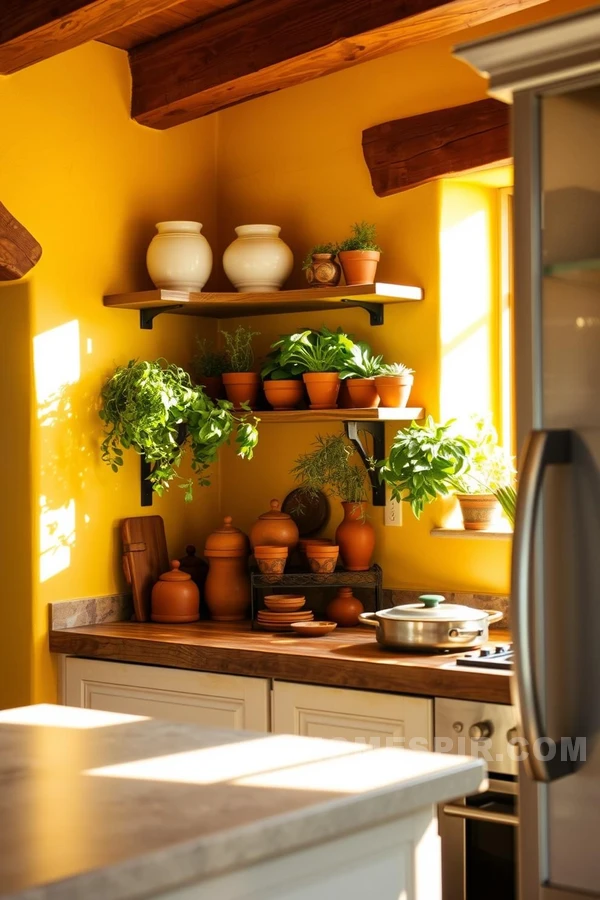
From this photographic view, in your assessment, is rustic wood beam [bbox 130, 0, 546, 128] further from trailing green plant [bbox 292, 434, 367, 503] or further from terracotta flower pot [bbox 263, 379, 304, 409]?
trailing green plant [bbox 292, 434, 367, 503]

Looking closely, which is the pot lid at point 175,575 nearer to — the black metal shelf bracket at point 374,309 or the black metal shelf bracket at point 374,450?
the black metal shelf bracket at point 374,450

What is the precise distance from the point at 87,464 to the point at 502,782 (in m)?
1.69

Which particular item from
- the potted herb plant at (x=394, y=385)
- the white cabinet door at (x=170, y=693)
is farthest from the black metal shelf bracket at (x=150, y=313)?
the white cabinet door at (x=170, y=693)

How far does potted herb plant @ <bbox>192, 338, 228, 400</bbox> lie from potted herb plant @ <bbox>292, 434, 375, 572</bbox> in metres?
0.43

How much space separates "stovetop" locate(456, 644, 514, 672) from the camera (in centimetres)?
293

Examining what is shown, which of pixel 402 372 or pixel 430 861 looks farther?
pixel 402 372

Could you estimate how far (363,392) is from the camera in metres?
3.68

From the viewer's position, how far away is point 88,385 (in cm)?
378

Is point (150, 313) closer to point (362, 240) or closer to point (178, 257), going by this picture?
point (178, 257)

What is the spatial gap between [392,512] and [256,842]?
2537 millimetres

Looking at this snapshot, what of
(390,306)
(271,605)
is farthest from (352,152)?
(271,605)

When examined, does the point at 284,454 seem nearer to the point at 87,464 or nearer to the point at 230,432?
the point at 230,432

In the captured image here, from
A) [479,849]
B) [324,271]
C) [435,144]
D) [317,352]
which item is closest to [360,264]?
[324,271]

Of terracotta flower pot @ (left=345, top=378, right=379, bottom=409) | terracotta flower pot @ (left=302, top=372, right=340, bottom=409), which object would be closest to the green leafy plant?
terracotta flower pot @ (left=345, top=378, right=379, bottom=409)
